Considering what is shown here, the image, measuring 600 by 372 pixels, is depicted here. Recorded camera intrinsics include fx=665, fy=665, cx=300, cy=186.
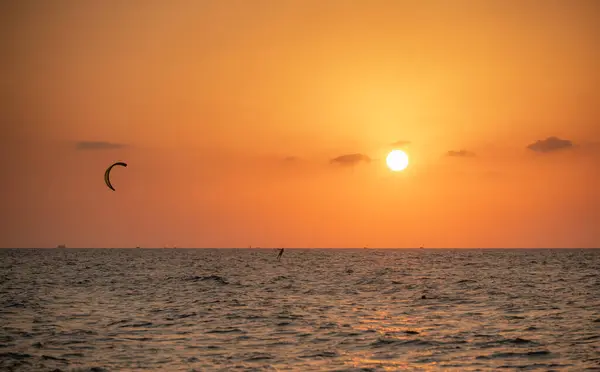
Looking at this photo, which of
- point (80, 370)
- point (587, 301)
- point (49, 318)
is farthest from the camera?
point (587, 301)

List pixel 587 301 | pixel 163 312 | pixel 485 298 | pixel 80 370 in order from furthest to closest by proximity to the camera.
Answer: pixel 485 298, pixel 587 301, pixel 163 312, pixel 80 370

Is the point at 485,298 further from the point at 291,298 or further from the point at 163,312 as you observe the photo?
the point at 163,312

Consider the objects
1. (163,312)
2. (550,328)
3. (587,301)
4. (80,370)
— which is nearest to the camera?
(80,370)

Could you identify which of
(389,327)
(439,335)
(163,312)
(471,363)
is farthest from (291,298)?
(471,363)

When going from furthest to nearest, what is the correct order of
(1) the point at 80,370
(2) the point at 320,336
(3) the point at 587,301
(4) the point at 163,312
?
(3) the point at 587,301 → (4) the point at 163,312 → (2) the point at 320,336 → (1) the point at 80,370

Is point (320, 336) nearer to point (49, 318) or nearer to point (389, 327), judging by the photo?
point (389, 327)

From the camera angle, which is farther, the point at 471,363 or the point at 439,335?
the point at 439,335

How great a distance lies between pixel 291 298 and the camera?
191ft

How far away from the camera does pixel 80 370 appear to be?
1084 inches

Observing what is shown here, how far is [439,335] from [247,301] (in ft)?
74.9

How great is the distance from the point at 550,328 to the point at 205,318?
70.2 ft

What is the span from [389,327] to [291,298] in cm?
1993

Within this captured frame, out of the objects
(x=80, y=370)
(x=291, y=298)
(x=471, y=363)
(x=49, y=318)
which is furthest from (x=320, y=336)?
(x=291, y=298)

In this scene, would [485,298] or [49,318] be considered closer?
[49,318]
